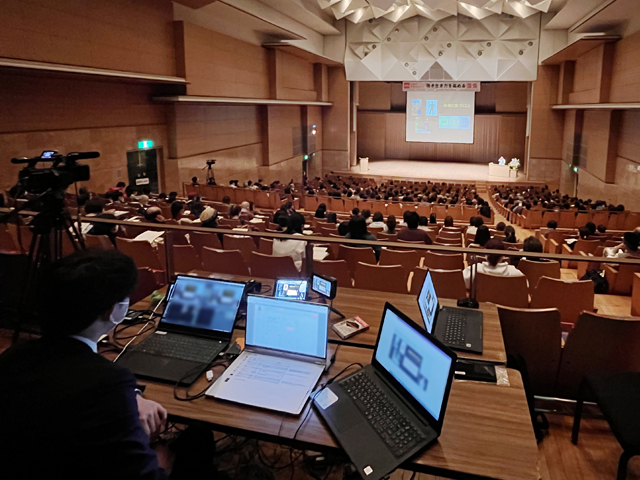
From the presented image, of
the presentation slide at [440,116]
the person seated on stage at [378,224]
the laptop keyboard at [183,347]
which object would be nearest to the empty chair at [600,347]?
the laptop keyboard at [183,347]

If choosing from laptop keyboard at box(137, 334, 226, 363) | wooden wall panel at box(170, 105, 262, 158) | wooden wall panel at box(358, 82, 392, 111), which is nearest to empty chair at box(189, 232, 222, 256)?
laptop keyboard at box(137, 334, 226, 363)

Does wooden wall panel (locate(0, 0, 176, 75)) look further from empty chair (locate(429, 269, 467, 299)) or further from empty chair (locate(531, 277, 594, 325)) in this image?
empty chair (locate(531, 277, 594, 325))

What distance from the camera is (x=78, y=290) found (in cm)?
173

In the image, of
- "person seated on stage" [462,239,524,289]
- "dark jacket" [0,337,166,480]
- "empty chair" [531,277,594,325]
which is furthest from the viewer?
"person seated on stage" [462,239,524,289]

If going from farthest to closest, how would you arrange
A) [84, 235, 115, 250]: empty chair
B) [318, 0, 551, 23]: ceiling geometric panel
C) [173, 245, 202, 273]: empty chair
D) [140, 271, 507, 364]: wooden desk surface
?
[318, 0, 551, 23]: ceiling geometric panel
[173, 245, 202, 273]: empty chair
[84, 235, 115, 250]: empty chair
[140, 271, 507, 364]: wooden desk surface

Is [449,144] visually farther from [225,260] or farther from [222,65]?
[225,260]


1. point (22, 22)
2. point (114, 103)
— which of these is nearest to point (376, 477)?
point (22, 22)

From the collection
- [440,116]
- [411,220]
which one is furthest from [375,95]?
[411,220]

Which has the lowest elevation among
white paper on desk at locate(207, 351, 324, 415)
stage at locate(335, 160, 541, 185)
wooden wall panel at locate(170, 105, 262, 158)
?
stage at locate(335, 160, 541, 185)

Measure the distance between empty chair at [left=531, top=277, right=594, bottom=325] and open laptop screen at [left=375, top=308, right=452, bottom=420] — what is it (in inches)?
101

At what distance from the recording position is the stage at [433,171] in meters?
23.2

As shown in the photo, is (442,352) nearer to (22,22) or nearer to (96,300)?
(96,300)

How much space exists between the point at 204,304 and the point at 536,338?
2178 mm

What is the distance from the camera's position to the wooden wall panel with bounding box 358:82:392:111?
29297 millimetres
